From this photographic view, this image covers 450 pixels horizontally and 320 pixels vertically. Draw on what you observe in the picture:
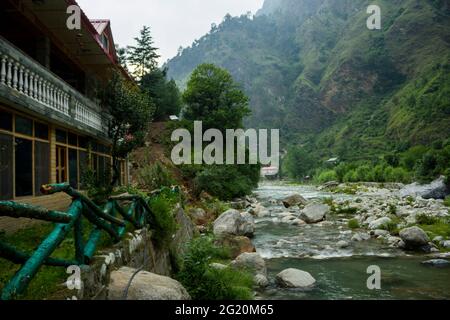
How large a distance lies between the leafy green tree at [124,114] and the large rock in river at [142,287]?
32.1 ft

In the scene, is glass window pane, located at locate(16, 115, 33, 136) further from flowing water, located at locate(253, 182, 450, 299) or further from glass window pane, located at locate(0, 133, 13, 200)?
flowing water, located at locate(253, 182, 450, 299)

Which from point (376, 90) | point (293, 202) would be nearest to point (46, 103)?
point (293, 202)

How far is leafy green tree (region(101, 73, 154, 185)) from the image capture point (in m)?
15.6

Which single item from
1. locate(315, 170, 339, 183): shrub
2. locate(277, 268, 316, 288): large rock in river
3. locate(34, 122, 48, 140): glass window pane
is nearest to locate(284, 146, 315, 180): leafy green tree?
locate(315, 170, 339, 183): shrub

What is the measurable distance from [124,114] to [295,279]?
10183 millimetres

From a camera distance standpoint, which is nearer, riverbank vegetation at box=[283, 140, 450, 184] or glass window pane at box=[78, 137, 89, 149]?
glass window pane at box=[78, 137, 89, 149]

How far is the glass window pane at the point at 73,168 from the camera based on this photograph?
1463cm

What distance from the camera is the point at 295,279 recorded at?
35.4ft

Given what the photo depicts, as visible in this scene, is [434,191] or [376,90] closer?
[434,191]

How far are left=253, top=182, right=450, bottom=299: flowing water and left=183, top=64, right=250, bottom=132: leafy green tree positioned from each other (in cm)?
2143

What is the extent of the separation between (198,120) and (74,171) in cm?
2518

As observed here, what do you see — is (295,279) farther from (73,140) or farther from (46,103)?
(73,140)

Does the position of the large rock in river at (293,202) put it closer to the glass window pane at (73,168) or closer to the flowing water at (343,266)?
the flowing water at (343,266)

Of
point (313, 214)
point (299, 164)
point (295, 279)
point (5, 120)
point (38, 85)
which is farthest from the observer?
point (299, 164)
